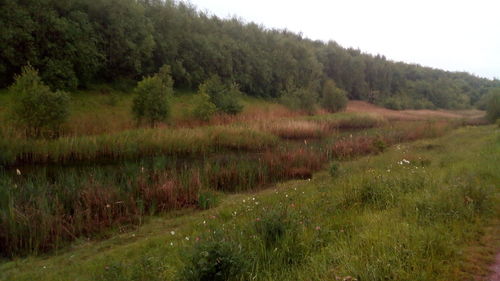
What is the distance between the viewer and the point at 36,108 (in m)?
17.0

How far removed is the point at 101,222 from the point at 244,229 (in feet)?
15.0

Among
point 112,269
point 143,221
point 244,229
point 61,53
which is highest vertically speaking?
point 61,53

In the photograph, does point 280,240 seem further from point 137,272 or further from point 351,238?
point 137,272

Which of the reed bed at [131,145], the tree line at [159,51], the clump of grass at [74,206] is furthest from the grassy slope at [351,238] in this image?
the tree line at [159,51]

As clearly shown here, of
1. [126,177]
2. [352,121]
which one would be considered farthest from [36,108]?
[352,121]

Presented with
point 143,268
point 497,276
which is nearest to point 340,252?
point 497,276

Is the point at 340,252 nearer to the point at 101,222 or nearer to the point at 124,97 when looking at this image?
the point at 101,222

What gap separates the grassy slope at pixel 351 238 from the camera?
12.4 ft

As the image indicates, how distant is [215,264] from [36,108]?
1749 centimetres

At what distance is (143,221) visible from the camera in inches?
341

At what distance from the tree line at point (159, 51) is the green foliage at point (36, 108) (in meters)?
8.40

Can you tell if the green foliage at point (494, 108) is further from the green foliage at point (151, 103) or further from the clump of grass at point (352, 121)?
the green foliage at point (151, 103)

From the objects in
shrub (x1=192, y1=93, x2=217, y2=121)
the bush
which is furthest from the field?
the bush

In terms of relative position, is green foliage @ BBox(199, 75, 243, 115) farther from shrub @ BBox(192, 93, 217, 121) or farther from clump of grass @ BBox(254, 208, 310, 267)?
clump of grass @ BBox(254, 208, 310, 267)
